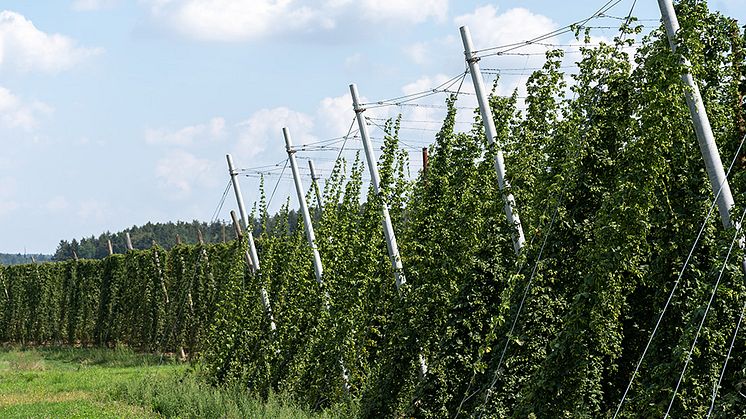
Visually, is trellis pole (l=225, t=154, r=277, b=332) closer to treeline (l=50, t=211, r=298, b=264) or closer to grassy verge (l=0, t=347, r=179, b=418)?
grassy verge (l=0, t=347, r=179, b=418)

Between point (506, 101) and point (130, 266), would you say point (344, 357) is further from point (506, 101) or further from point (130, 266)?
point (130, 266)

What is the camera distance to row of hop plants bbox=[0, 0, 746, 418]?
25.1ft

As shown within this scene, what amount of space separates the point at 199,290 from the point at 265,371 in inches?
491

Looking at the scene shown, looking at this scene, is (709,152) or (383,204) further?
(383,204)

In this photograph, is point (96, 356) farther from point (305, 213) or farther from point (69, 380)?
point (305, 213)

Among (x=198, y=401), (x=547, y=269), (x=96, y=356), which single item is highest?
(x=547, y=269)

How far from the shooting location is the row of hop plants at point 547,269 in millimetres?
7648

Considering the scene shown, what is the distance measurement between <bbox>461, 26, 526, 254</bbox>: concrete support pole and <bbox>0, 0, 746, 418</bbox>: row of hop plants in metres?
0.12

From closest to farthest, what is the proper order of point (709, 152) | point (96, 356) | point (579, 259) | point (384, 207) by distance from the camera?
point (709, 152) < point (579, 259) < point (384, 207) < point (96, 356)

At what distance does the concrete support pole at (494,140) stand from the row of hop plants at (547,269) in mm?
116

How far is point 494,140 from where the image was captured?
404 inches

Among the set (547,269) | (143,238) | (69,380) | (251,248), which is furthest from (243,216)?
(143,238)

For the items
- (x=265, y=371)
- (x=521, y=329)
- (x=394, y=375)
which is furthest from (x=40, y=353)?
(x=521, y=329)

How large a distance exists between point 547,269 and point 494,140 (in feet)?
5.96
